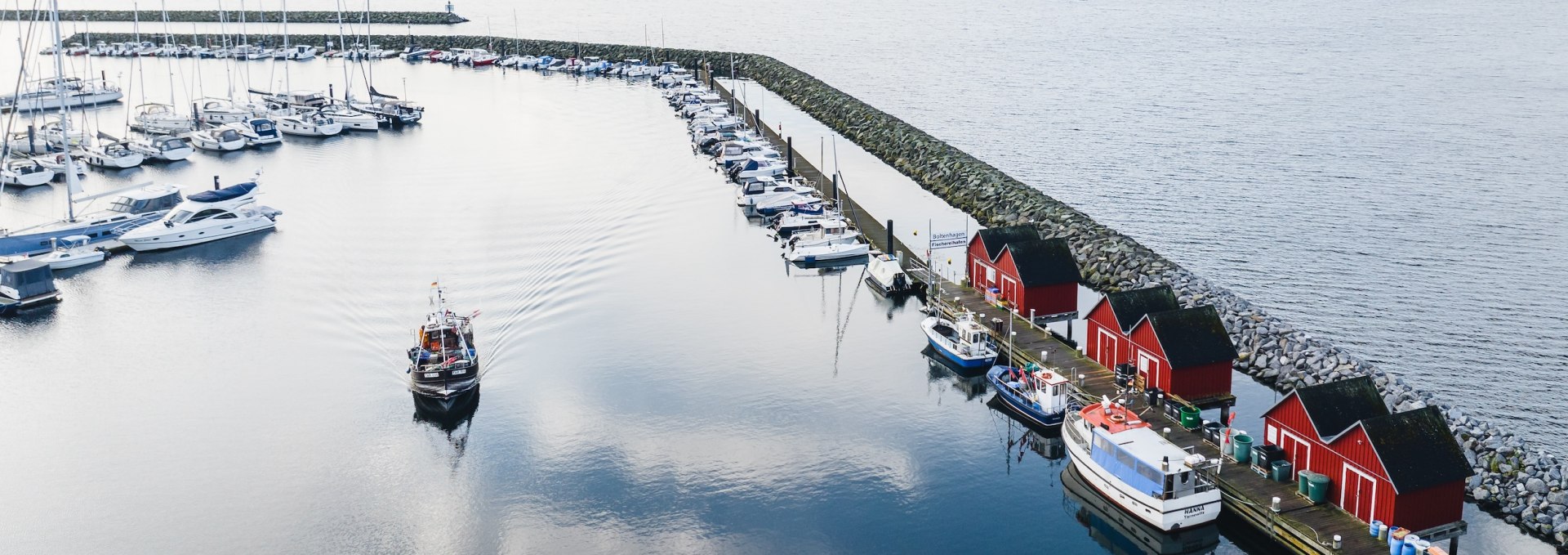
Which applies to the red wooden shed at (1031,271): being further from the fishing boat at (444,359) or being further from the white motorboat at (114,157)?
the white motorboat at (114,157)

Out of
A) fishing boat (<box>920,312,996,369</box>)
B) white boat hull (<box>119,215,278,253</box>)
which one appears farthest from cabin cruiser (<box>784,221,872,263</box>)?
white boat hull (<box>119,215,278,253</box>)

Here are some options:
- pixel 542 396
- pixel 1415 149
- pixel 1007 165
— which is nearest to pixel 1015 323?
pixel 542 396

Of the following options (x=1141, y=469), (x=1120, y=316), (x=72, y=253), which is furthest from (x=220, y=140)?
(x=1141, y=469)

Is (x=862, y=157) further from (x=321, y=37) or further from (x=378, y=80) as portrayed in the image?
(x=321, y=37)

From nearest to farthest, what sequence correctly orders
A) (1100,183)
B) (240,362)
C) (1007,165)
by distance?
1. (240,362)
2. (1100,183)
3. (1007,165)

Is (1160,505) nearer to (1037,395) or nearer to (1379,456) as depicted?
(1379,456)

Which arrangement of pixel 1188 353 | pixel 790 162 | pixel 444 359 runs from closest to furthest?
pixel 1188 353 → pixel 444 359 → pixel 790 162

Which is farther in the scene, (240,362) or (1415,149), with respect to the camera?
(1415,149)
